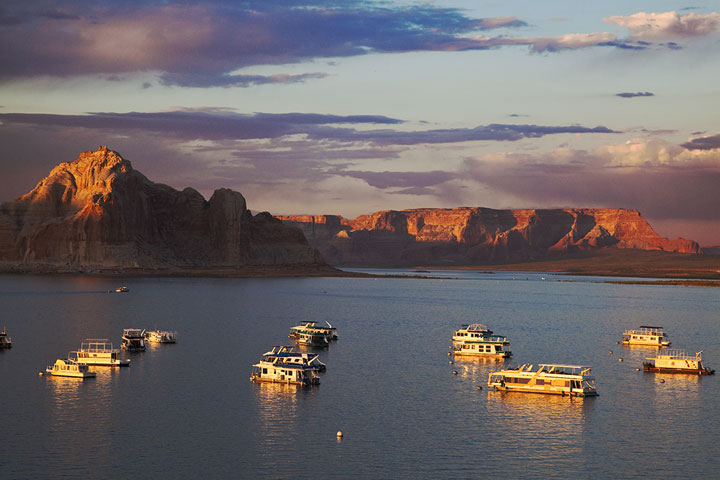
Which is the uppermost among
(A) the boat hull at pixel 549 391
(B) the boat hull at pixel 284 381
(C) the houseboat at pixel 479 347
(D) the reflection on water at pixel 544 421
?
(C) the houseboat at pixel 479 347

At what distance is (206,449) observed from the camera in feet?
212

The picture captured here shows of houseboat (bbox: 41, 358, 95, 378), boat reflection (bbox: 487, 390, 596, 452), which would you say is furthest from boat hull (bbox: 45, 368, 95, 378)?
boat reflection (bbox: 487, 390, 596, 452)

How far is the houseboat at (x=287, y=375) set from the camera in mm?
90812

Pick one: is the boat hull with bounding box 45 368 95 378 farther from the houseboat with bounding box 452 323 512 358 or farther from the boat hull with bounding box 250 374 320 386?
the houseboat with bounding box 452 323 512 358

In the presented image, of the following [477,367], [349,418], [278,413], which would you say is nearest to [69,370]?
[278,413]

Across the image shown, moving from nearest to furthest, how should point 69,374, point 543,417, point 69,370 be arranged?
point 543,417 < point 69,374 < point 69,370

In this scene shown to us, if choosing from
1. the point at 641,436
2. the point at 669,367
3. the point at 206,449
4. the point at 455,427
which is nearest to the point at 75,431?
the point at 206,449

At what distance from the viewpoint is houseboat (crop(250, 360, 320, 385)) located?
90812 mm

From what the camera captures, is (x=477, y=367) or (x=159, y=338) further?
(x=159, y=338)

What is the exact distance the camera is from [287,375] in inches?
3602

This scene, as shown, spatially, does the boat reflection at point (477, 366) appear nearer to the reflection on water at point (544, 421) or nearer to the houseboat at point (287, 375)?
the reflection on water at point (544, 421)

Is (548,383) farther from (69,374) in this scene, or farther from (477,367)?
(69,374)

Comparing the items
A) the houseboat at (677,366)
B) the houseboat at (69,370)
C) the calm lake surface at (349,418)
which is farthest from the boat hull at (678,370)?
the houseboat at (69,370)

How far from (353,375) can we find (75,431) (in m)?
36.7
